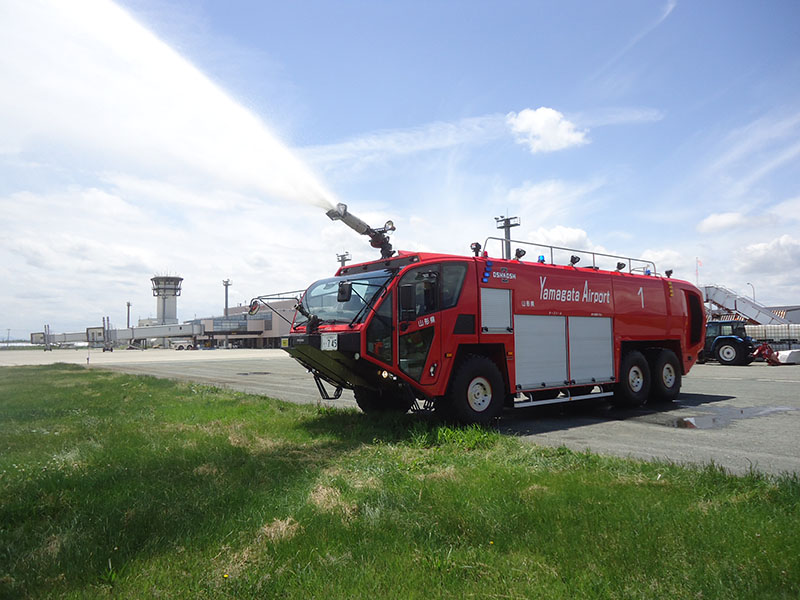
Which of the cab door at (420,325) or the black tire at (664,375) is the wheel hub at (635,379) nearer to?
the black tire at (664,375)

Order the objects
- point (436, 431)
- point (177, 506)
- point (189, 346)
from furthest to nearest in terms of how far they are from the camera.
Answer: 1. point (189, 346)
2. point (436, 431)
3. point (177, 506)

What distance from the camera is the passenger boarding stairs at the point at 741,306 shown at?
3319 cm

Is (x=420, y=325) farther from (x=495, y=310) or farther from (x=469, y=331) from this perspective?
(x=495, y=310)

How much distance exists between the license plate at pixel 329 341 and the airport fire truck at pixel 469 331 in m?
0.02

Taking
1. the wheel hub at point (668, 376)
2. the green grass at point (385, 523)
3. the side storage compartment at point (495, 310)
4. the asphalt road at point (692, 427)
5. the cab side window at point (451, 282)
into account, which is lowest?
the asphalt road at point (692, 427)

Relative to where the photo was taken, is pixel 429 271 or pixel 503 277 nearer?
pixel 429 271

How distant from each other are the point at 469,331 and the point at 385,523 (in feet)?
16.0

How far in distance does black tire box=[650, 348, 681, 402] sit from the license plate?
8169 millimetres

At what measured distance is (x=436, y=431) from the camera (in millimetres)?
7906

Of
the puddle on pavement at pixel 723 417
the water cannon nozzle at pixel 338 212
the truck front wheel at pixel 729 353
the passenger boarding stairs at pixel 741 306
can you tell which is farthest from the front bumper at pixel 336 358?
the passenger boarding stairs at pixel 741 306

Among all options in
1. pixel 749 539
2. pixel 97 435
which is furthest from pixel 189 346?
pixel 749 539

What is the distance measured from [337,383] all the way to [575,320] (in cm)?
480

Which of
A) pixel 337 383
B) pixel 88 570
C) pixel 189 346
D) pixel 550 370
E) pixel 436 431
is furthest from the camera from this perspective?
pixel 189 346

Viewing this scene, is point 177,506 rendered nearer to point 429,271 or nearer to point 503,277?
point 429,271
